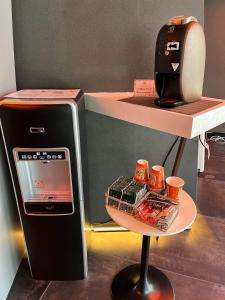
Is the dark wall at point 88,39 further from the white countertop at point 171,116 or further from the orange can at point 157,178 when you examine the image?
the orange can at point 157,178

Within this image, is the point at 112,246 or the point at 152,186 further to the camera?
the point at 112,246

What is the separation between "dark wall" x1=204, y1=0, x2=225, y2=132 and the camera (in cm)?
321

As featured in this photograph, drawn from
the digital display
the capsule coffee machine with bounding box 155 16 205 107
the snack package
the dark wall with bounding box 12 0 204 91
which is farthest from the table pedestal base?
the dark wall with bounding box 12 0 204 91

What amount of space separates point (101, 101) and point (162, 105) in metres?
0.40

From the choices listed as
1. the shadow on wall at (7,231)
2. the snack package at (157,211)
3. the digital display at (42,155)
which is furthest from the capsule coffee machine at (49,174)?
the snack package at (157,211)

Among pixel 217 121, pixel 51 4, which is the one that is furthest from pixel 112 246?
pixel 51 4

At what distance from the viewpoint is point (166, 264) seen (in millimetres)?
1626

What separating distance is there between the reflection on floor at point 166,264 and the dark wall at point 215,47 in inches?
80.2

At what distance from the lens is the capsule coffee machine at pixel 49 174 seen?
1.10m

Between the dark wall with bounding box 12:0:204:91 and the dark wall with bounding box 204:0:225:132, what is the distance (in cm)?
219

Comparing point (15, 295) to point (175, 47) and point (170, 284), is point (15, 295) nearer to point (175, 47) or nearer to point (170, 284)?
point (170, 284)

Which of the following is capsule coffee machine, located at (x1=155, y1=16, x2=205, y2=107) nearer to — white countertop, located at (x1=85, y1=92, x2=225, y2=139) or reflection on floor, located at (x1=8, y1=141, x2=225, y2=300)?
white countertop, located at (x1=85, y1=92, x2=225, y2=139)

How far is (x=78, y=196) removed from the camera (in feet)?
4.20

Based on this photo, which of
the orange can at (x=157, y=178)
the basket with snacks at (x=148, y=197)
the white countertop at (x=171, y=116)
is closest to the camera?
the white countertop at (x=171, y=116)
